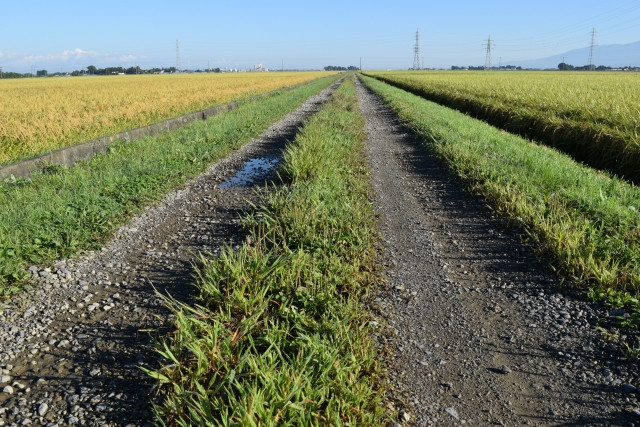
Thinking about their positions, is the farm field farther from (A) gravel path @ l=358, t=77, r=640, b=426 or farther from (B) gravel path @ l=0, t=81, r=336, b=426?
(B) gravel path @ l=0, t=81, r=336, b=426

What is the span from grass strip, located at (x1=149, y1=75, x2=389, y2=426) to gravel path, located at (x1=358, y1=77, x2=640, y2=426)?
324 millimetres

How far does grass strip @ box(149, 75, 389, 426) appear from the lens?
2482 millimetres

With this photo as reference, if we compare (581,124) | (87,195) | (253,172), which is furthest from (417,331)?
(581,124)

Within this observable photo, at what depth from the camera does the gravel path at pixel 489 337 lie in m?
2.74

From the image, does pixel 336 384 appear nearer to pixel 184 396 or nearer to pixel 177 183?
pixel 184 396

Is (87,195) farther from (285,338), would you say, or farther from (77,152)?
(285,338)

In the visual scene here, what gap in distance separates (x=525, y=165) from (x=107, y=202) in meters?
6.98

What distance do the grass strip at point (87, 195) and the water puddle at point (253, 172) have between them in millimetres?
858

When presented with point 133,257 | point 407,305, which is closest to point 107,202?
point 133,257

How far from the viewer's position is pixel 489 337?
3471mm

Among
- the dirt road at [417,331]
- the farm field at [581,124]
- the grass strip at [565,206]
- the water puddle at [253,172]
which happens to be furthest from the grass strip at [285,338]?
the farm field at [581,124]

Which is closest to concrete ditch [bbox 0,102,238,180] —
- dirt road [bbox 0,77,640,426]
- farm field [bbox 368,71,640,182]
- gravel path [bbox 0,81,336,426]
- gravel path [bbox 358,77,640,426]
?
gravel path [bbox 0,81,336,426]

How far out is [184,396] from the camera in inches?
101

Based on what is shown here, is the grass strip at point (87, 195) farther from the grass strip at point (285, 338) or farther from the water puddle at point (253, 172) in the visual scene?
the grass strip at point (285, 338)
